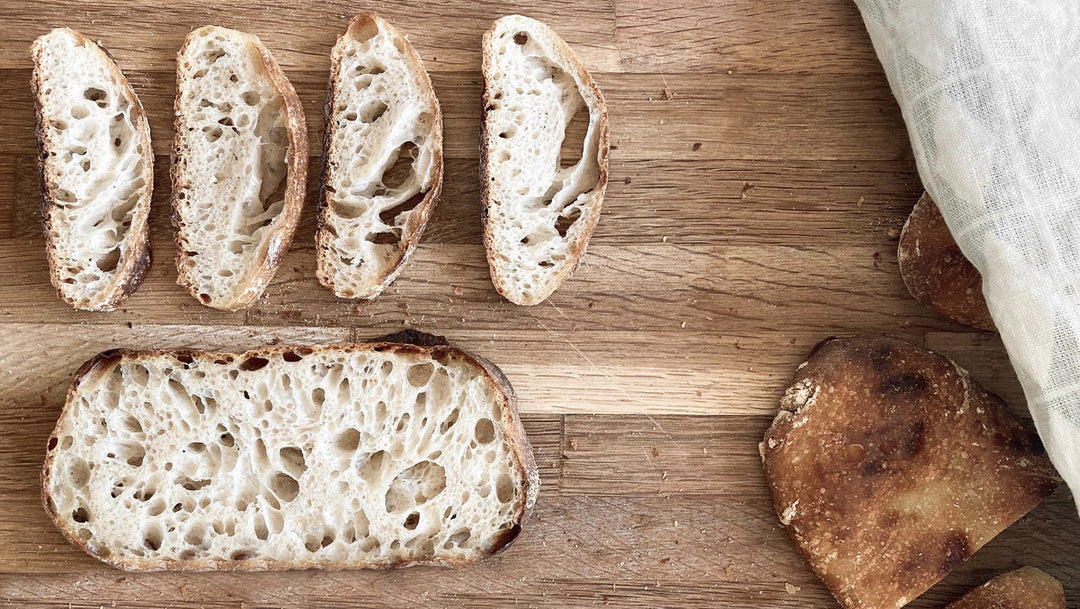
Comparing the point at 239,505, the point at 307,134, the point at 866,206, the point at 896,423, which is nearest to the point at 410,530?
the point at 239,505

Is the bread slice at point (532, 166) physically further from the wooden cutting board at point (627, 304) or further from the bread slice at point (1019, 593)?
the bread slice at point (1019, 593)

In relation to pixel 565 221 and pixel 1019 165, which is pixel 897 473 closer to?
pixel 1019 165

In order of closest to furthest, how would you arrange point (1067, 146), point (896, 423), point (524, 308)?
1. point (1067, 146)
2. point (896, 423)
3. point (524, 308)

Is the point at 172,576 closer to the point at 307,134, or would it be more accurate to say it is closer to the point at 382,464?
the point at 382,464

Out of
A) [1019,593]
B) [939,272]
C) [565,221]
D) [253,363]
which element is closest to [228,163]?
[253,363]

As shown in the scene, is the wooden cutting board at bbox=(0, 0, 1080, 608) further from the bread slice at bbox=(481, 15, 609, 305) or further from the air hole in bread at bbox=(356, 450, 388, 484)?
the air hole in bread at bbox=(356, 450, 388, 484)

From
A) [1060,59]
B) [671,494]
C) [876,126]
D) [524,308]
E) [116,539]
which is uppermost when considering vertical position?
[1060,59]
